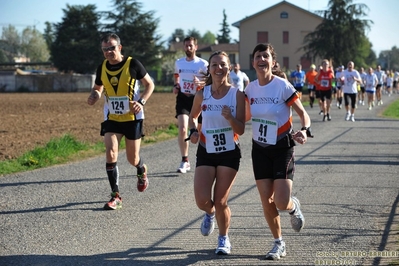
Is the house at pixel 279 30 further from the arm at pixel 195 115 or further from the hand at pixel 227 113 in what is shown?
the hand at pixel 227 113

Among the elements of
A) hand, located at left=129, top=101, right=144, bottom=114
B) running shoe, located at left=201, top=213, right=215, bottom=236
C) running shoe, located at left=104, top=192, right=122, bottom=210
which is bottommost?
running shoe, located at left=104, top=192, right=122, bottom=210

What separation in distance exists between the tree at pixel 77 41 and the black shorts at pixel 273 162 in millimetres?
80352

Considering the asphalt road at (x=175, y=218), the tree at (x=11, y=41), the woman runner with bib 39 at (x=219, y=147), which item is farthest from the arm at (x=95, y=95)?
the tree at (x=11, y=41)

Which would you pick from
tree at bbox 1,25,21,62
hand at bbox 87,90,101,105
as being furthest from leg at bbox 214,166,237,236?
tree at bbox 1,25,21,62

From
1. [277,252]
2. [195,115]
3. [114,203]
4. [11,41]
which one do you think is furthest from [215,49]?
[277,252]

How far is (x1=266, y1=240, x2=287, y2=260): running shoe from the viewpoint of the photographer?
6.30 m

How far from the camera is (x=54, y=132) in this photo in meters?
20.5

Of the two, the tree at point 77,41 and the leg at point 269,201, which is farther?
the tree at point 77,41

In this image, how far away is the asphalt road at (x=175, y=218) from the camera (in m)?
6.48

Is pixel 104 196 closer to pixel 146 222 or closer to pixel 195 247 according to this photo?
pixel 146 222

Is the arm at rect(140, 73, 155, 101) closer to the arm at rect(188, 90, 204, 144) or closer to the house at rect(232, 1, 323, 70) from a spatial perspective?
the arm at rect(188, 90, 204, 144)

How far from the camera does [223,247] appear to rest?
6484 millimetres

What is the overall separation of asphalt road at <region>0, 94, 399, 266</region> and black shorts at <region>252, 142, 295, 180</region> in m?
0.78

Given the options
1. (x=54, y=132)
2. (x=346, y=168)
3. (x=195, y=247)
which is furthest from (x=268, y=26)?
(x=195, y=247)
